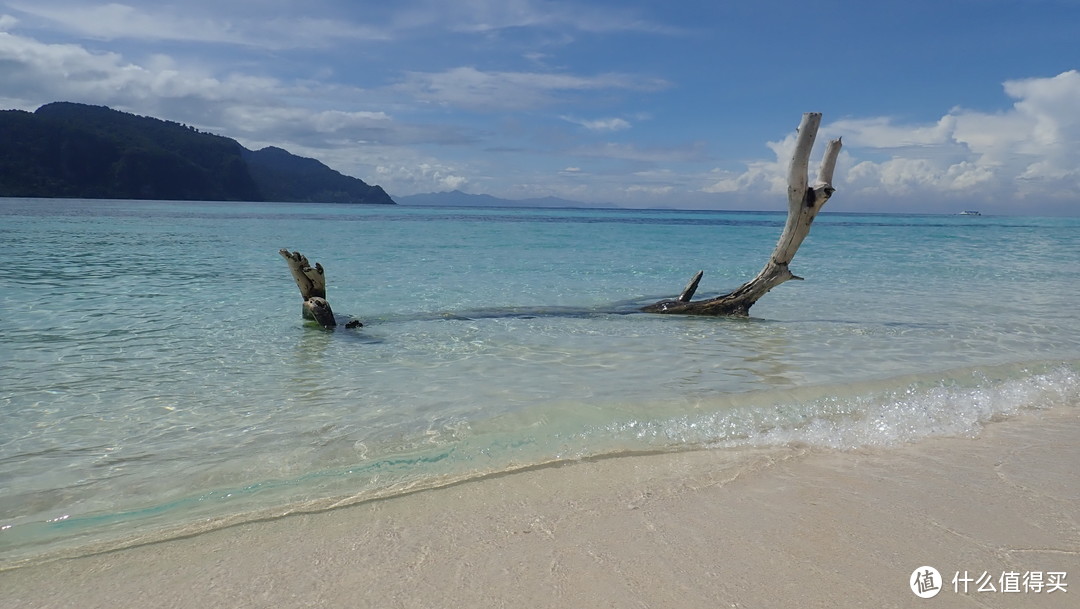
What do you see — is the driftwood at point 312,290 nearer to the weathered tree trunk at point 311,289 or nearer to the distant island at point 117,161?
the weathered tree trunk at point 311,289

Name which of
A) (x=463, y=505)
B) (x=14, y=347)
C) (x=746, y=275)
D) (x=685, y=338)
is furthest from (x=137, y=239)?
(x=463, y=505)

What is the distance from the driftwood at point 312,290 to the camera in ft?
30.9

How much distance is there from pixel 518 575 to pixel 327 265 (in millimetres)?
17685

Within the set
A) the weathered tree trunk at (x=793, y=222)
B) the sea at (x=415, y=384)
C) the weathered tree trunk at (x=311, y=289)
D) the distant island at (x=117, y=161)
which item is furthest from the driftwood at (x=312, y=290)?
the distant island at (x=117, y=161)

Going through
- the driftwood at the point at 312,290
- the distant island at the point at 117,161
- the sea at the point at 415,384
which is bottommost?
the sea at the point at 415,384

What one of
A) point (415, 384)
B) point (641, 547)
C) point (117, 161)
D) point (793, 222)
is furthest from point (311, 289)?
point (117, 161)

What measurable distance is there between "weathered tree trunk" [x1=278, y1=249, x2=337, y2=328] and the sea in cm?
27

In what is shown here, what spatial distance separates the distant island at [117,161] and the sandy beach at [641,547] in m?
110

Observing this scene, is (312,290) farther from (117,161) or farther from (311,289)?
(117,161)

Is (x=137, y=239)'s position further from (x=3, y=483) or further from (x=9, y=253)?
(x=3, y=483)

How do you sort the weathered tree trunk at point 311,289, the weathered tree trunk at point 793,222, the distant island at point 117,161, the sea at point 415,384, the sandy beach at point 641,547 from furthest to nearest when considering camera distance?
the distant island at point 117,161 < the weathered tree trunk at point 793,222 < the weathered tree trunk at point 311,289 < the sea at point 415,384 < the sandy beach at point 641,547

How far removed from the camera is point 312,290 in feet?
31.8

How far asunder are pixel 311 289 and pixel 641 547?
7.74m

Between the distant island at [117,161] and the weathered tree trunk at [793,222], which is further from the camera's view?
the distant island at [117,161]
